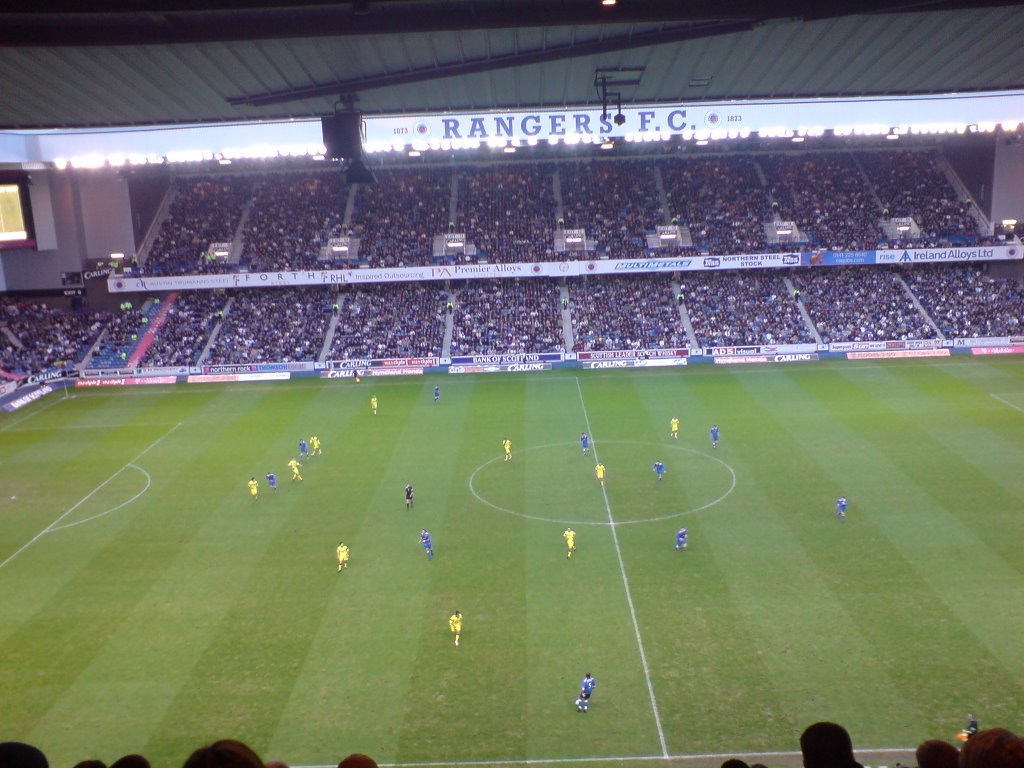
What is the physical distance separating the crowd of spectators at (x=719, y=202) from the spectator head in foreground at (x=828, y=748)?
50622mm

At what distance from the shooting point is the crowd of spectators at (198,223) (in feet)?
177

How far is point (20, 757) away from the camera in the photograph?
3619mm

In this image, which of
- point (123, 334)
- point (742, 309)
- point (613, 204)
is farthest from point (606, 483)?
point (123, 334)

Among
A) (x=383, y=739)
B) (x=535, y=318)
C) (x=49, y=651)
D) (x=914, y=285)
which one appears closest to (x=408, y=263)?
(x=535, y=318)

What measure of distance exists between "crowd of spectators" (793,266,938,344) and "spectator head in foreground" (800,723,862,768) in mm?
47048

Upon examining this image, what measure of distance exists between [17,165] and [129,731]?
40980mm

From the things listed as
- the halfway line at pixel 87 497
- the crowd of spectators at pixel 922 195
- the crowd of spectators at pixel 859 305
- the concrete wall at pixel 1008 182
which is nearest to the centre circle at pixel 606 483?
the halfway line at pixel 87 497

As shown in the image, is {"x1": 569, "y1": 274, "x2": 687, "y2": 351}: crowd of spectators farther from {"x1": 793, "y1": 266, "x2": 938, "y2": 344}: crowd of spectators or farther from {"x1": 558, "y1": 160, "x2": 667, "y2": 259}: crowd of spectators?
{"x1": 793, "y1": 266, "x2": 938, "y2": 344}: crowd of spectators

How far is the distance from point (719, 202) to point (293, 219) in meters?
29.3

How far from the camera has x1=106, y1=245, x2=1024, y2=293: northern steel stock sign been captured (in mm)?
51344

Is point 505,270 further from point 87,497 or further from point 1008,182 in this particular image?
point 1008,182

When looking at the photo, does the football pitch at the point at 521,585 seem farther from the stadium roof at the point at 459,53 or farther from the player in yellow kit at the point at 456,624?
the stadium roof at the point at 459,53

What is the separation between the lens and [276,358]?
4859 centimetres

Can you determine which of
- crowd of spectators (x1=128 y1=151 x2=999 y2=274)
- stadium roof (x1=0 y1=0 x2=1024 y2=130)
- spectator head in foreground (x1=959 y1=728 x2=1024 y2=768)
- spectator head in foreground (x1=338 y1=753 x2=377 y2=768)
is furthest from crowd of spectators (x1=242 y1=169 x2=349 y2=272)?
spectator head in foreground (x1=959 y1=728 x2=1024 y2=768)
